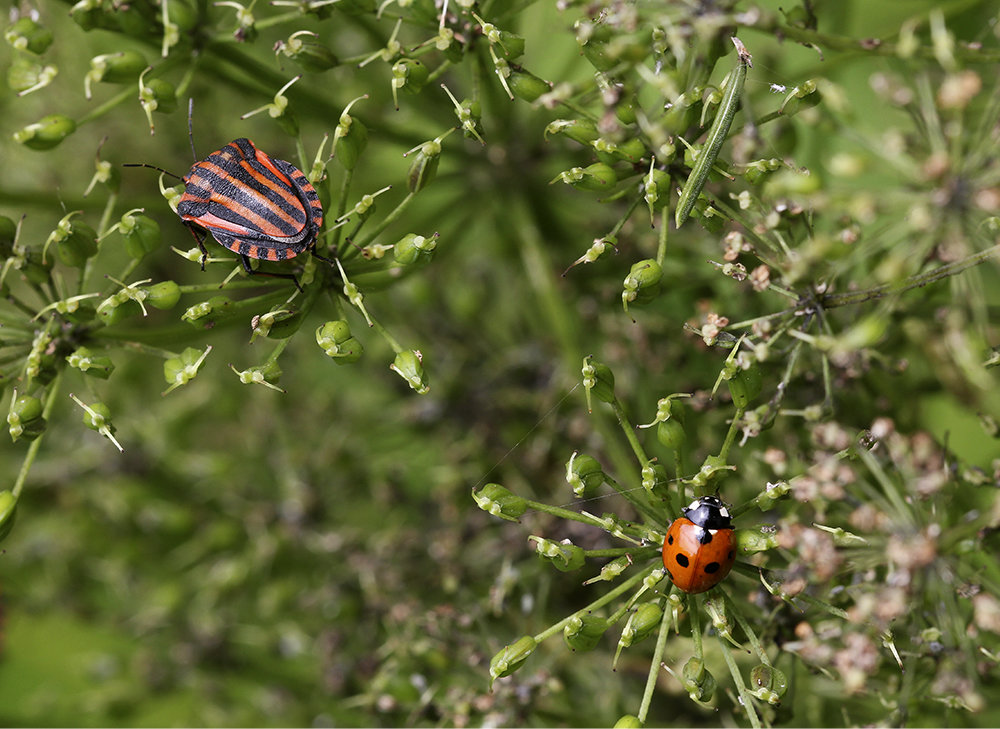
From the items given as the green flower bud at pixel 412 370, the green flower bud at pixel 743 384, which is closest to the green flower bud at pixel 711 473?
the green flower bud at pixel 743 384

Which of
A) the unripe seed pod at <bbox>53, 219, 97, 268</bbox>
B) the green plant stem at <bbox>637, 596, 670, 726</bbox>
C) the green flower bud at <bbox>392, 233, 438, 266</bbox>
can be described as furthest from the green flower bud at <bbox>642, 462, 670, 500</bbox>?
the unripe seed pod at <bbox>53, 219, 97, 268</bbox>

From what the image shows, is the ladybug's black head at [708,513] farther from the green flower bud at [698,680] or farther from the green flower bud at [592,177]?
the green flower bud at [592,177]

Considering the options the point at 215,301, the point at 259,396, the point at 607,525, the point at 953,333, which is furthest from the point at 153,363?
the point at 953,333

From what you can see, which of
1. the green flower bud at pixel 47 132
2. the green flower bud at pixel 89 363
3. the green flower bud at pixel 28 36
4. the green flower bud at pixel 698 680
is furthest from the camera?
the green flower bud at pixel 47 132

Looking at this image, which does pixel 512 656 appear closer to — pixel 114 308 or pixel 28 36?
pixel 114 308

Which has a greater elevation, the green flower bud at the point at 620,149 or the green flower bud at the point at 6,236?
the green flower bud at the point at 620,149

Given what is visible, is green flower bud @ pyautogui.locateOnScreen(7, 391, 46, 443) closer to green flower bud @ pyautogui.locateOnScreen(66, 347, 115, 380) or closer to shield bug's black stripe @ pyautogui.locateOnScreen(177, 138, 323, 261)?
green flower bud @ pyautogui.locateOnScreen(66, 347, 115, 380)
